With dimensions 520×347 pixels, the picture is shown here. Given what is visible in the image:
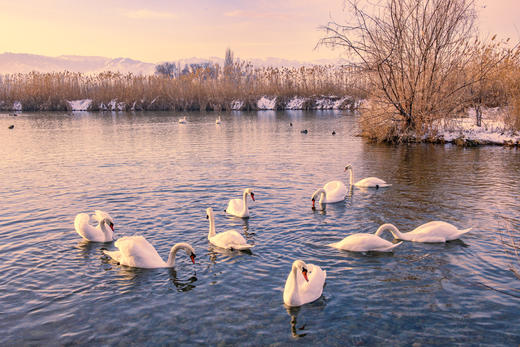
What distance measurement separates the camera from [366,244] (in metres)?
8.40

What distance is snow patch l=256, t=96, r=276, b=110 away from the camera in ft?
205

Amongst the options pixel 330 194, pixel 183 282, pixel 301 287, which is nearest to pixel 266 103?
pixel 330 194

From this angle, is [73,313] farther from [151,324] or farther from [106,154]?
[106,154]

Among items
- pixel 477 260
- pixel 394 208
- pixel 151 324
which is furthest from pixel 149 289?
pixel 394 208

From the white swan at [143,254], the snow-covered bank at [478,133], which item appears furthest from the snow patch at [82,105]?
the white swan at [143,254]

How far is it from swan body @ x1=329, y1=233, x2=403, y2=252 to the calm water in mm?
169

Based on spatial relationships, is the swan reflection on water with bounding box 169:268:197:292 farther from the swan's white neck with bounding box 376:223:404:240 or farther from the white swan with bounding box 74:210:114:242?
the swan's white neck with bounding box 376:223:404:240

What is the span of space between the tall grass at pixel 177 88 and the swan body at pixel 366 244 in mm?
52921

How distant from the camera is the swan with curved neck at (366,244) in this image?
8398 mm

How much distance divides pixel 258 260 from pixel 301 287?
5.91 feet

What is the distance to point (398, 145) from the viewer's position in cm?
2458

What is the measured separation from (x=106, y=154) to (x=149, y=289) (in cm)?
1660

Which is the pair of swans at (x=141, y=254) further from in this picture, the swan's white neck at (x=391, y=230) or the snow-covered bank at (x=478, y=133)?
the snow-covered bank at (x=478, y=133)

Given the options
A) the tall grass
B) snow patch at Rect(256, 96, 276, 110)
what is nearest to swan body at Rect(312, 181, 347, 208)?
the tall grass
